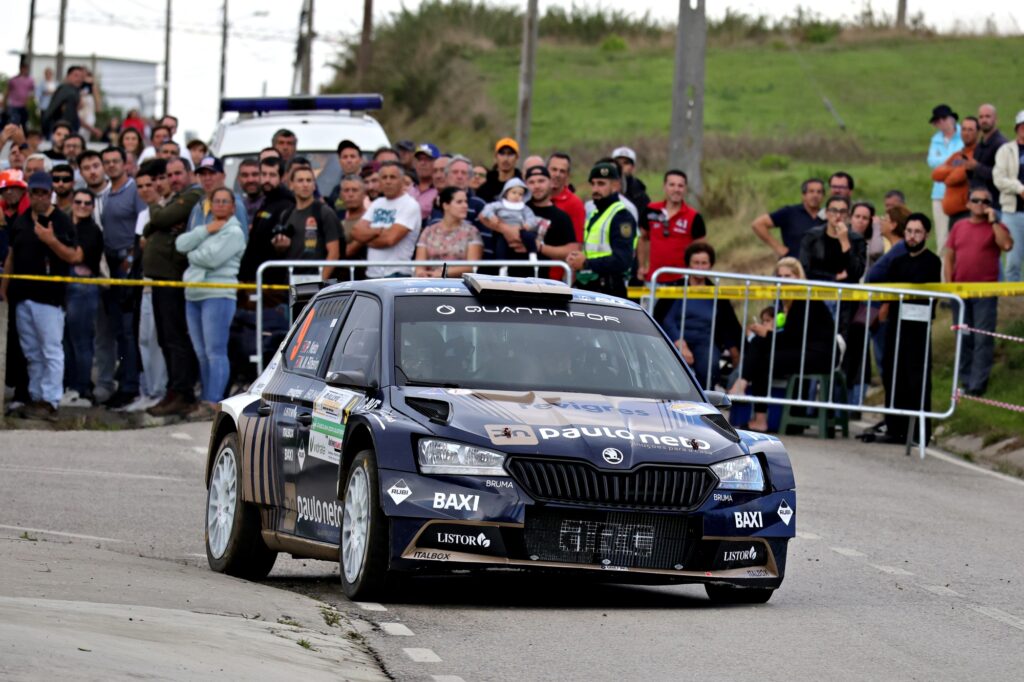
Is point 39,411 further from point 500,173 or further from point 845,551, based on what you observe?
point 845,551

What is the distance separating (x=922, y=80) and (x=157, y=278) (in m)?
50.2

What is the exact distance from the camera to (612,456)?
10344 millimetres

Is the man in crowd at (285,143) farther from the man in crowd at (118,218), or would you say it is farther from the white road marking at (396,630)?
the white road marking at (396,630)

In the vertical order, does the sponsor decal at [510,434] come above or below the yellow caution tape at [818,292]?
below

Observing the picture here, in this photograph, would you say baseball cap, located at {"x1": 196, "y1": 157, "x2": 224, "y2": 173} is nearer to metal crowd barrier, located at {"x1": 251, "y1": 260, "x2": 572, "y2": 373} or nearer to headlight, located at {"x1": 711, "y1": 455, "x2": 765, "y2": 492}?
metal crowd barrier, located at {"x1": 251, "y1": 260, "x2": 572, "y2": 373}

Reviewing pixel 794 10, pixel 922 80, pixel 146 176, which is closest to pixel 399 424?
pixel 146 176

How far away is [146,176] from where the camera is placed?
894 inches

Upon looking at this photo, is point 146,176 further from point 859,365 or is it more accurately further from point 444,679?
point 444,679

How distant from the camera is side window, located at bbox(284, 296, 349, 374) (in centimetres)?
1205

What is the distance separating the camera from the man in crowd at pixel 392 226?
66.5ft

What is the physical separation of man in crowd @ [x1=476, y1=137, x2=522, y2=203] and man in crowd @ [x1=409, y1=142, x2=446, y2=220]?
59 cm

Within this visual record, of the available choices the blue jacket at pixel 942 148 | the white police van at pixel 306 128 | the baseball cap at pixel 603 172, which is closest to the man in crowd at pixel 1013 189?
the blue jacket at pixel 942 148

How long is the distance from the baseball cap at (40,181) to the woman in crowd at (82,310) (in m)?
0.71

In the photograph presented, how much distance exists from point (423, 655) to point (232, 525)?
3.48m
